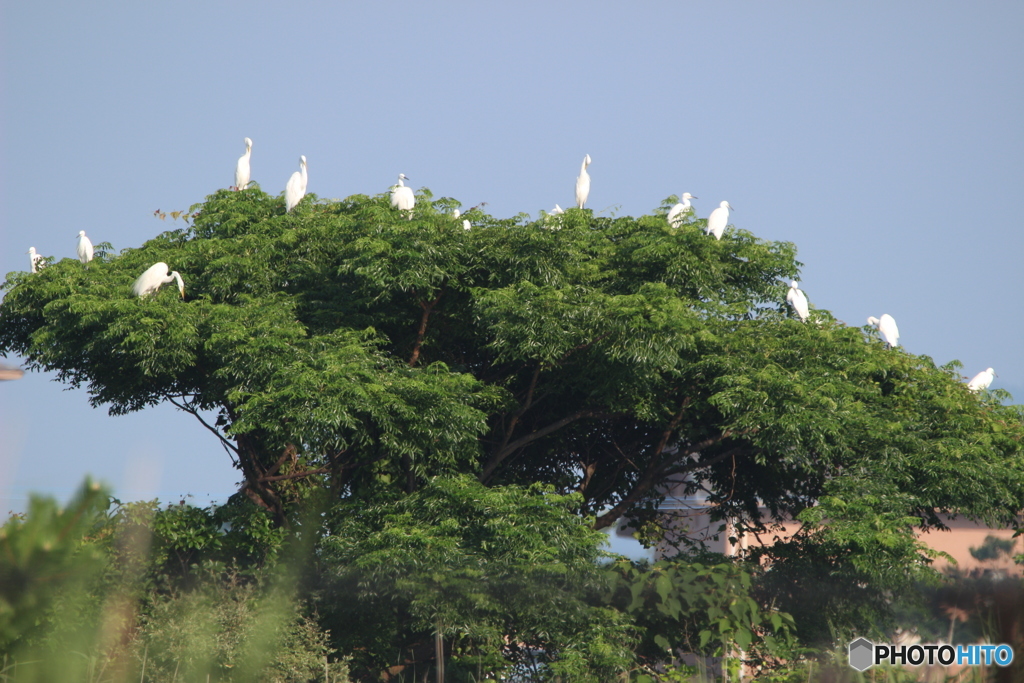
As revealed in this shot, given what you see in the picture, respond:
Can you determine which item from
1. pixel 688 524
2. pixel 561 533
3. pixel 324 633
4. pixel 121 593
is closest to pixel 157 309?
pixel 121 593

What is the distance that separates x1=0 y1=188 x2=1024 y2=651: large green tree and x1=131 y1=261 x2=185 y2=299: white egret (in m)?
0.14

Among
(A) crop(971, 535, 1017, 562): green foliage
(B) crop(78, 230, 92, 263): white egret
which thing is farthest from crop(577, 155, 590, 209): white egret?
(A) crop(971, 535, 1017, 562): green foliage

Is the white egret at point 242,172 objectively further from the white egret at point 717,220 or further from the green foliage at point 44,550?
the green foliage at point 44,550

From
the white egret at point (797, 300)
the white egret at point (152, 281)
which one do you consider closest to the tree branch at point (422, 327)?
the white egret at point (152, 281)

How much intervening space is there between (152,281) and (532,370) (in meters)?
4.17

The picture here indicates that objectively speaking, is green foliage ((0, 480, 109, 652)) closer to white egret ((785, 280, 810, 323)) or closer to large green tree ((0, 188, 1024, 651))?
large green tree ((0, 188, 1024, 651))

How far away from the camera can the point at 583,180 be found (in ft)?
52.3

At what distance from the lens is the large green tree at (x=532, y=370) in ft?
28.7

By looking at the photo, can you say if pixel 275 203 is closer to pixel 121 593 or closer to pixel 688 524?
pixel 121 593

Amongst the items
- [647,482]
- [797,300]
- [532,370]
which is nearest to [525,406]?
[532,370]

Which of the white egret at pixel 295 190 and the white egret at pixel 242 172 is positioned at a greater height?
the white egret at pixel 242 172

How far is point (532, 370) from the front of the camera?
419 inches

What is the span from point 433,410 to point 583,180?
323 inches

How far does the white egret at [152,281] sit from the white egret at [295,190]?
2.53 metres
